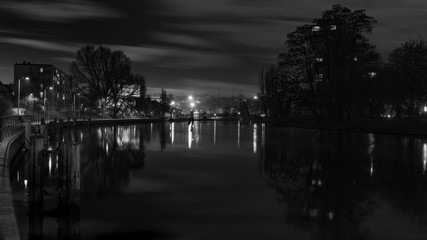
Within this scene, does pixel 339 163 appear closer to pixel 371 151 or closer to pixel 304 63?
pixel 371 151

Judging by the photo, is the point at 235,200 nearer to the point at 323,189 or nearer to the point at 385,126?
the point at 323,189

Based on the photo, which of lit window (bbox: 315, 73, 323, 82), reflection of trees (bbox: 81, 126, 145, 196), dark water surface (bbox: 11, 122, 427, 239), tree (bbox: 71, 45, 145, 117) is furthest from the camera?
tree (bbox: 71, 45, 145, 117)

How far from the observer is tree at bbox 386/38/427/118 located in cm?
6844

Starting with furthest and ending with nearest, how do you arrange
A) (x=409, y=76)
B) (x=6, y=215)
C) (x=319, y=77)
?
1. (x=319, y=77)
2. (x=409, y=76)
3. (x=6, y=215)

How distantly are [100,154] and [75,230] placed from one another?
22.7 m

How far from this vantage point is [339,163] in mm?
30562

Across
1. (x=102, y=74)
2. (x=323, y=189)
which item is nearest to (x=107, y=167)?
(x=323, y=189)

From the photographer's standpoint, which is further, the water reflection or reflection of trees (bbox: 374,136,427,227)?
reflection of trees (bbox: 374,136,427,227)

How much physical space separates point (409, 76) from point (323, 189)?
54.9m

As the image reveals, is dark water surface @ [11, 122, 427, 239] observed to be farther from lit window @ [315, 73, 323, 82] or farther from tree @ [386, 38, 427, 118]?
lit window @ [315, 73, 323, 82]

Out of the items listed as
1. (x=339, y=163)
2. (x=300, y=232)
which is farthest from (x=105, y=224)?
(x=339, y=163)

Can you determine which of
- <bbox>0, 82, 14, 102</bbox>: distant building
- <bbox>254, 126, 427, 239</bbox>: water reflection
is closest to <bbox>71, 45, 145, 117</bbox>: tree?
<bbox>0, 82, 14, 102</bbox>: distant building

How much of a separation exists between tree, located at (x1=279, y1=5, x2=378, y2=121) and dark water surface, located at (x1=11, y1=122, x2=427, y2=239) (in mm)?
46285

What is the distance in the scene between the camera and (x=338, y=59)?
3081 inches
